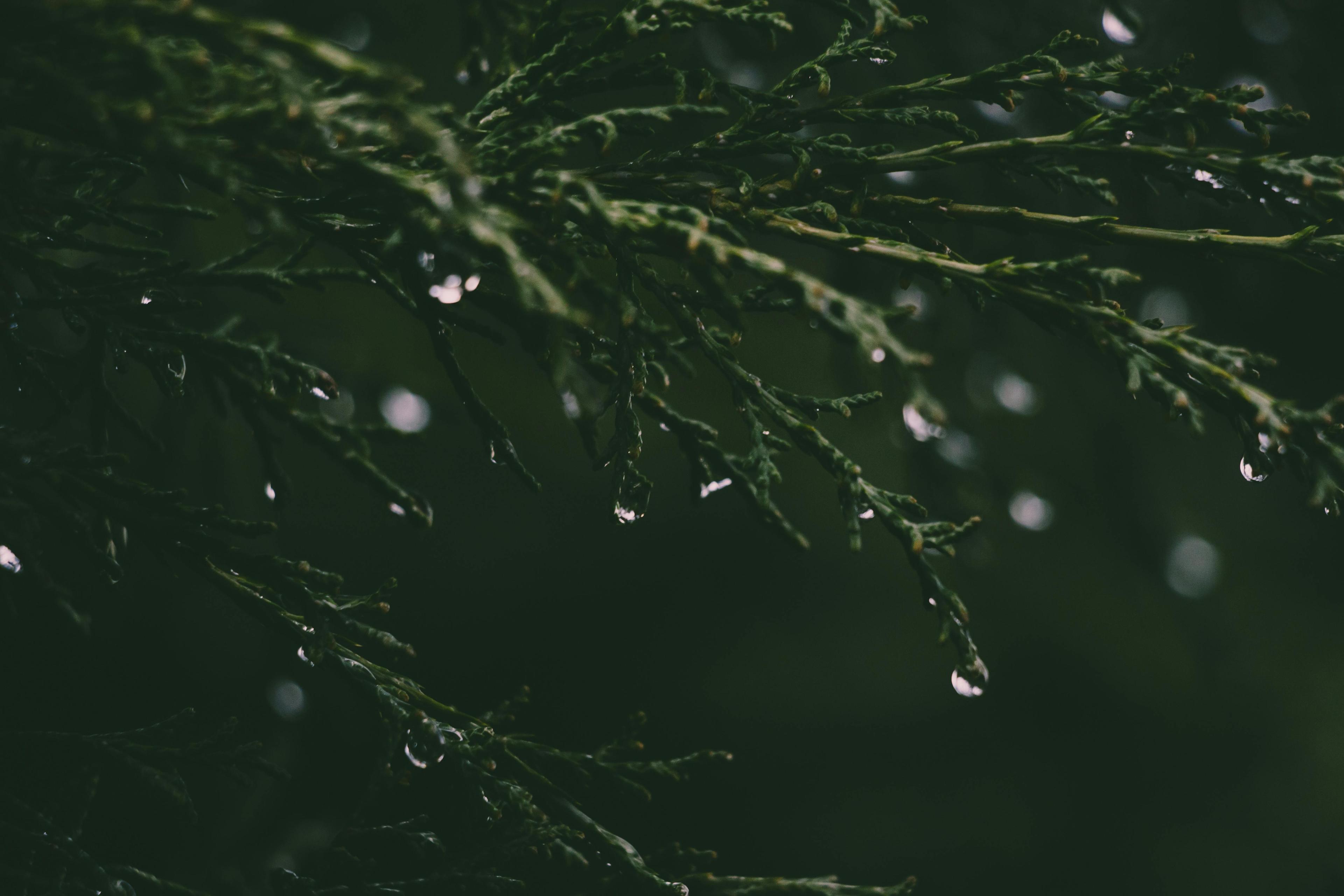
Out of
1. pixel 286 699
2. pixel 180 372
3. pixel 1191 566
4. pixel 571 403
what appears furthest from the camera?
pixel 1191 566

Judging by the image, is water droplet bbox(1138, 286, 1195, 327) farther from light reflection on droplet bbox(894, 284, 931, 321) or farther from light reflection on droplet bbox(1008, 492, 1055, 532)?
light reflection on droplet bbox(894, 284, 931, 321)

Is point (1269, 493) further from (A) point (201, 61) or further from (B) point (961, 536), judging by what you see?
(A) point (201, 61)

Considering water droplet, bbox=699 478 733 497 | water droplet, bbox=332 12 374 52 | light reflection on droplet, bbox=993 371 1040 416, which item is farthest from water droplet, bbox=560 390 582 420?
water droplet, bbox=332 12 374 52

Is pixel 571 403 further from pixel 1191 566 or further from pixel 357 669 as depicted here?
pixel 1191 566

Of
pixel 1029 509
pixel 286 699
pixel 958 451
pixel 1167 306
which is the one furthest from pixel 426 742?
pixel 1167 306

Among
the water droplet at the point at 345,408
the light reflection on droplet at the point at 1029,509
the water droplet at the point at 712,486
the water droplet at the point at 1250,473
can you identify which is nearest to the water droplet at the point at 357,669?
the water droplet at the point at 712,486

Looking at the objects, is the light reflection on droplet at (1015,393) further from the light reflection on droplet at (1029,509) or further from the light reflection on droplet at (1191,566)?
the light reflection on droplet at (1191,566)
